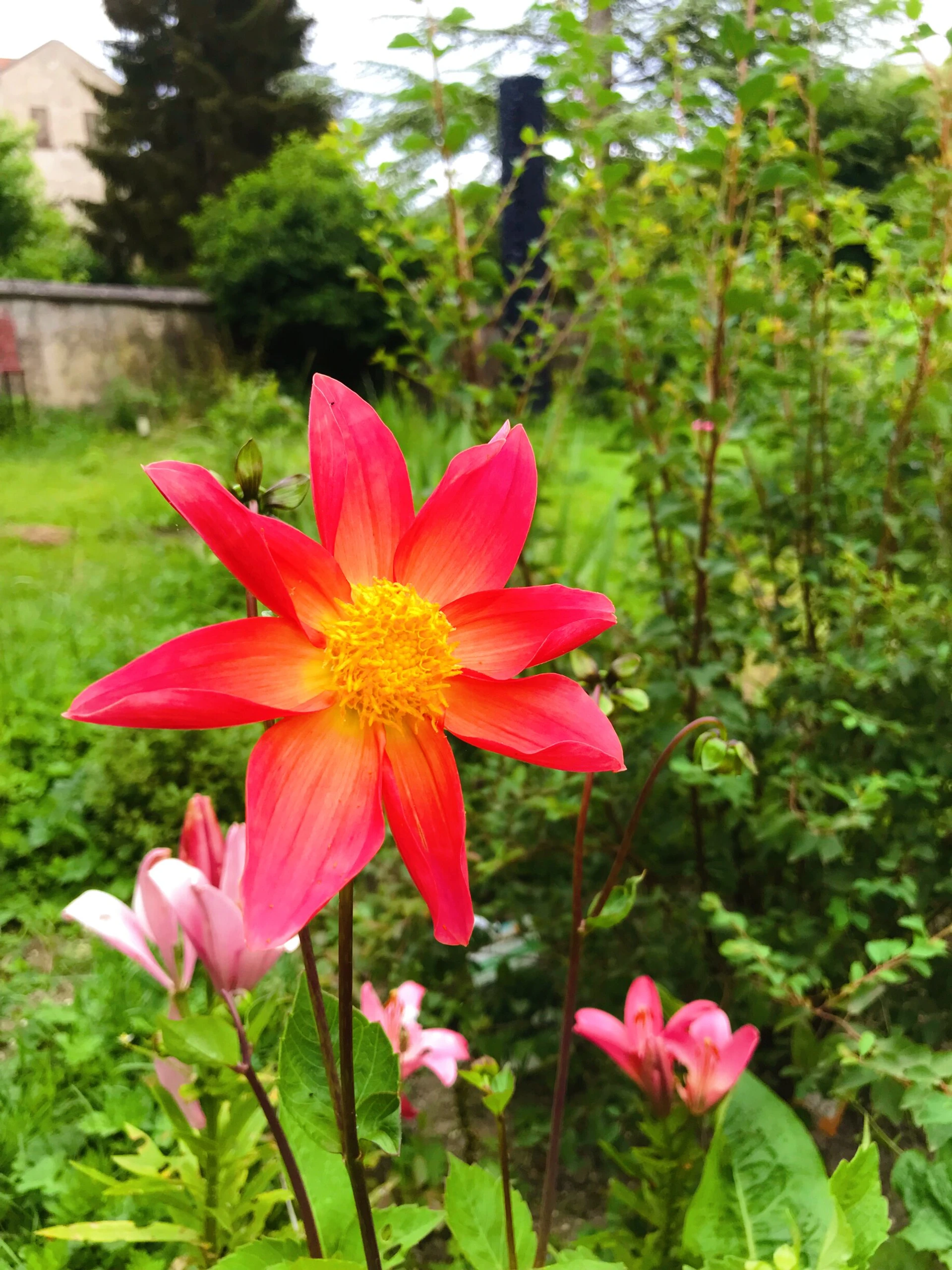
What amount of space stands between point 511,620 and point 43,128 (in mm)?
3290

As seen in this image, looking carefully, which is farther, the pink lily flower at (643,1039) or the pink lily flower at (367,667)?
the pink lily flower at (643,1039)

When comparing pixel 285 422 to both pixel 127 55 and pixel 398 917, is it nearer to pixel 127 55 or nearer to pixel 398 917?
pixel 127 55

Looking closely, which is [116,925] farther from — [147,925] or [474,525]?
[474,525]

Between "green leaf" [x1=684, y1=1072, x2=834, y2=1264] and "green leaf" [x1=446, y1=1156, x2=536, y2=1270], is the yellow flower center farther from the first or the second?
"green leaf" [x1=684, y1=1072, x2=834, y2=1264]

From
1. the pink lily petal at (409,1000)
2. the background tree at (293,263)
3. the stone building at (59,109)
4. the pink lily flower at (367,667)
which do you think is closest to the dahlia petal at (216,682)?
the pink lily flower at (367,667)

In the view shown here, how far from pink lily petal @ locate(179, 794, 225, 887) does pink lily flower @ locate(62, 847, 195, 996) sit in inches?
0.5

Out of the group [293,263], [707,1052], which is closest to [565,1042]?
[707,1052]

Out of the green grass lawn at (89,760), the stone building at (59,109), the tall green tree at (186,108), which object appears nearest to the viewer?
the green grass lawn at (89,760)

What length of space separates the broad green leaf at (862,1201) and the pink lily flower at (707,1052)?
0.22 ft

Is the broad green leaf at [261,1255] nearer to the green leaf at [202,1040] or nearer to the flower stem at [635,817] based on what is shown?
the green leaf at [202,1040]

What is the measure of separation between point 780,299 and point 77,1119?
3.51ft

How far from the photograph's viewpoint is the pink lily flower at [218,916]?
1.31 ft

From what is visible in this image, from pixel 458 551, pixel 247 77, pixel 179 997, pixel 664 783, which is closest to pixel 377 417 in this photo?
pixel 458 551

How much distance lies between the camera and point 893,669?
0.79 m
